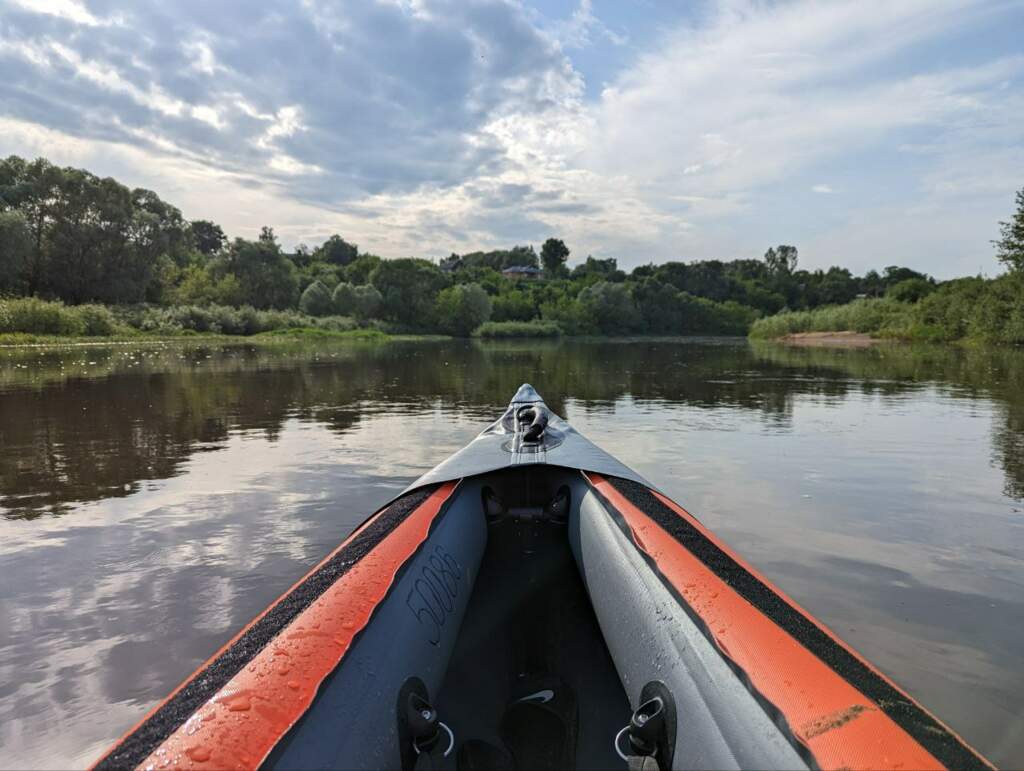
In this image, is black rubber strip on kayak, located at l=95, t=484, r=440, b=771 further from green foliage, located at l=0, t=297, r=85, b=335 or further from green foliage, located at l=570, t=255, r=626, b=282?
green foliage, located at l=570, t=255, r=626, b=282

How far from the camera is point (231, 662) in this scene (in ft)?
5.09

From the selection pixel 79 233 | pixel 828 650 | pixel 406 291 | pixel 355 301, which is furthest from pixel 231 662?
pixel 406 291

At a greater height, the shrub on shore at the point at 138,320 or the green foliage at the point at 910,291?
the green foliage at the point at 910,291

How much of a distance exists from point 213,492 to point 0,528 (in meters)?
1.43

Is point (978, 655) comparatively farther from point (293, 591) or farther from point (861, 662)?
point (293, 591)

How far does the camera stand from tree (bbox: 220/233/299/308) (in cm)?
5450

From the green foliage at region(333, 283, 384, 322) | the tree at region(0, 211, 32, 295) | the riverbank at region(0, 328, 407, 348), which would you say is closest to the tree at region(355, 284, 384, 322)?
the green foliage at region(333, 283, 384, 322)

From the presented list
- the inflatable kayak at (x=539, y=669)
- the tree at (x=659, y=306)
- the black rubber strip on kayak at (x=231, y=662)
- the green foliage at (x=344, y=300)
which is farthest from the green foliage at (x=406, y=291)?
the black rubber strip on kayak at (x=231, y=662)

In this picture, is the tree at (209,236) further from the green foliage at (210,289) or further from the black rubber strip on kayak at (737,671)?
the black rubber strip on kayak at (737,671)

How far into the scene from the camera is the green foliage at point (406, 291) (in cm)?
6412

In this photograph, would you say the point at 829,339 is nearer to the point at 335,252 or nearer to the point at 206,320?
the point at 206,320

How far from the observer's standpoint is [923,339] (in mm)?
34938

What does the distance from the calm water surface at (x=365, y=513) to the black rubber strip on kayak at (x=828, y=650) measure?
1049 millimetres

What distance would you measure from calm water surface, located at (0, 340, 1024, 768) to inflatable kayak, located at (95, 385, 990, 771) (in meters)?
1.13
